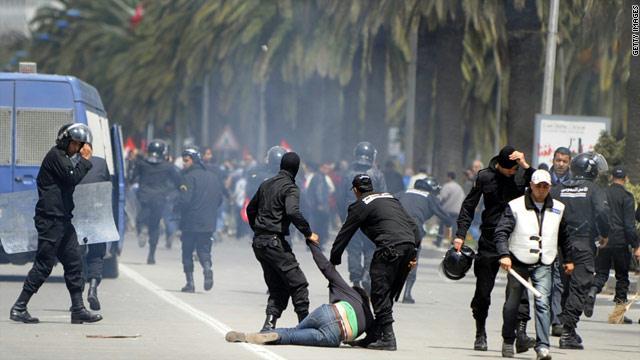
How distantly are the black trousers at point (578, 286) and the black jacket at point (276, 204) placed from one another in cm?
250

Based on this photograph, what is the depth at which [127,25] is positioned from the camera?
57938mm

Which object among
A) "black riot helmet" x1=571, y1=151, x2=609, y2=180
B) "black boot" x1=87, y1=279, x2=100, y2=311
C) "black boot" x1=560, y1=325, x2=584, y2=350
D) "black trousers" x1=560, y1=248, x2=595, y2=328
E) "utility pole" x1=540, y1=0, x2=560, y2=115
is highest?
"utility pole" x1=540, y1=0, x2=560, y2=115

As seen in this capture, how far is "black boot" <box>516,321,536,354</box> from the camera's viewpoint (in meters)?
12.7

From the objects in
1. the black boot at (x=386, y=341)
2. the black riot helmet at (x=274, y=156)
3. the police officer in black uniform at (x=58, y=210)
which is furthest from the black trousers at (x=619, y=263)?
the police officer in black uniform at (x=58, y=210)

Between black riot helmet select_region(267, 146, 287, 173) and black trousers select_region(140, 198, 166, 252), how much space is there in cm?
656

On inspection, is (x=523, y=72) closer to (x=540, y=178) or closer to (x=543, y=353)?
→ (x=540, y=178)

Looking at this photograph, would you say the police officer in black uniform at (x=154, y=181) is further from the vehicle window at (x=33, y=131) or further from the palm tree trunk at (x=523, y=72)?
the palm tree trunk at (x=523, y=72)

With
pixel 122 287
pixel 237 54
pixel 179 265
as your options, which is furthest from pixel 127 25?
pixel 122 287

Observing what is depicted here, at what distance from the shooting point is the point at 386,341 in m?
12.7

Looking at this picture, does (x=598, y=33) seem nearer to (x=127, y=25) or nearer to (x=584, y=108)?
(x=584, y=108)

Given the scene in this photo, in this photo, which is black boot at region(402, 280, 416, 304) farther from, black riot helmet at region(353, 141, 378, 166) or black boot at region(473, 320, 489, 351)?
black boot at region(473, 320, 489, 351)

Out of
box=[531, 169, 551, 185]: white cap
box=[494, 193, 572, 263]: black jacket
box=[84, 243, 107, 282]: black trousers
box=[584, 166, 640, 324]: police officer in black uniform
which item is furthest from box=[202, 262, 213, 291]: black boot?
box=[531, 169, 551, 185]: white cap

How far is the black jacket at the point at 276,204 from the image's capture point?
13273 mm

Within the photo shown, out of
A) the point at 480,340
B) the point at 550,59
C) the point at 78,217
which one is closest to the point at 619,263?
the point at 480,340
